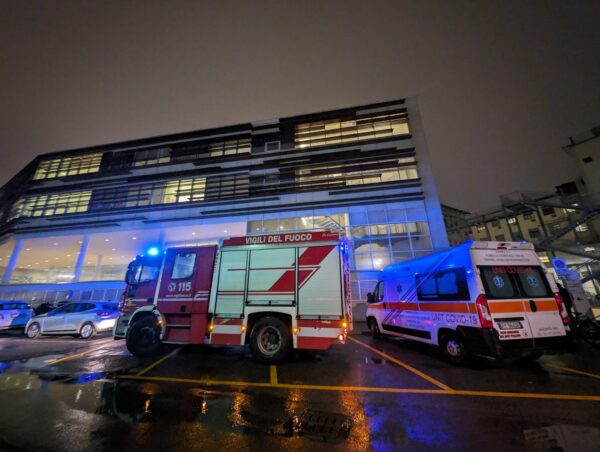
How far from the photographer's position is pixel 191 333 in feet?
22.9

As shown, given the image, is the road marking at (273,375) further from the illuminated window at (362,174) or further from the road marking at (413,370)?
the illuminated window at (362,174)

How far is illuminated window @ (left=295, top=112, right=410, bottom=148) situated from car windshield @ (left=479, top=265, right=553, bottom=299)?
744 inches

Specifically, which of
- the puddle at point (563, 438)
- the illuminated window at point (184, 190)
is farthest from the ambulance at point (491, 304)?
the illuminated window at point (184, 190)

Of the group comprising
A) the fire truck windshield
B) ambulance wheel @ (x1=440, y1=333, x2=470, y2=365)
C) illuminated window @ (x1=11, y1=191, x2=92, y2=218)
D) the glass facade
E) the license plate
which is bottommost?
ambulance wheel @ (x1=440, y1=333, x2=470, y2=365)

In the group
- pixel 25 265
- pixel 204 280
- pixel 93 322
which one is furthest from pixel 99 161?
pixel 204 280

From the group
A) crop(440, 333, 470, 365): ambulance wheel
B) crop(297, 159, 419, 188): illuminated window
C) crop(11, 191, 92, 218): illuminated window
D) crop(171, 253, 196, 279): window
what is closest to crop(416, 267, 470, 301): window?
crop(440, 333, 470, 365): ambulance wheel

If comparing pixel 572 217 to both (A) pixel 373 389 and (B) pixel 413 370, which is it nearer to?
(B) pixel 413 370

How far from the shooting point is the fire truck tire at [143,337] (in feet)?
24.0

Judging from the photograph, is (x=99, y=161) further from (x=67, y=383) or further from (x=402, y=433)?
(x=402, y=433)

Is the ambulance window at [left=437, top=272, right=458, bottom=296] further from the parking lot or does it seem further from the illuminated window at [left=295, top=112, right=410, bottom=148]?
the illuminated window at [left=295, top=112, right=410, bottom=148]

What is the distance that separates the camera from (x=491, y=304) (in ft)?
18.0

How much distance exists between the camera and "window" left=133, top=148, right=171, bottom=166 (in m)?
26.3

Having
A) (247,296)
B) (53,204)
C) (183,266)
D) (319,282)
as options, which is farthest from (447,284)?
(53,204)

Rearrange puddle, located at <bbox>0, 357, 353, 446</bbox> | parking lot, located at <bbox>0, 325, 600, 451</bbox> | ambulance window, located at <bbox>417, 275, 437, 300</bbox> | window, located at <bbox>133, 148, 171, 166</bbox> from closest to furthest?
parking lot, located at <bbox>0, 325, 600, 451</bbox>
puddle, located at <bbox>0, 357, 353, 446</bbox>
ambulance window, located at <bbox>417, 275, 437, 300</bbox>
window, located at <bbox>133, 148, 171, 166</bbox>
